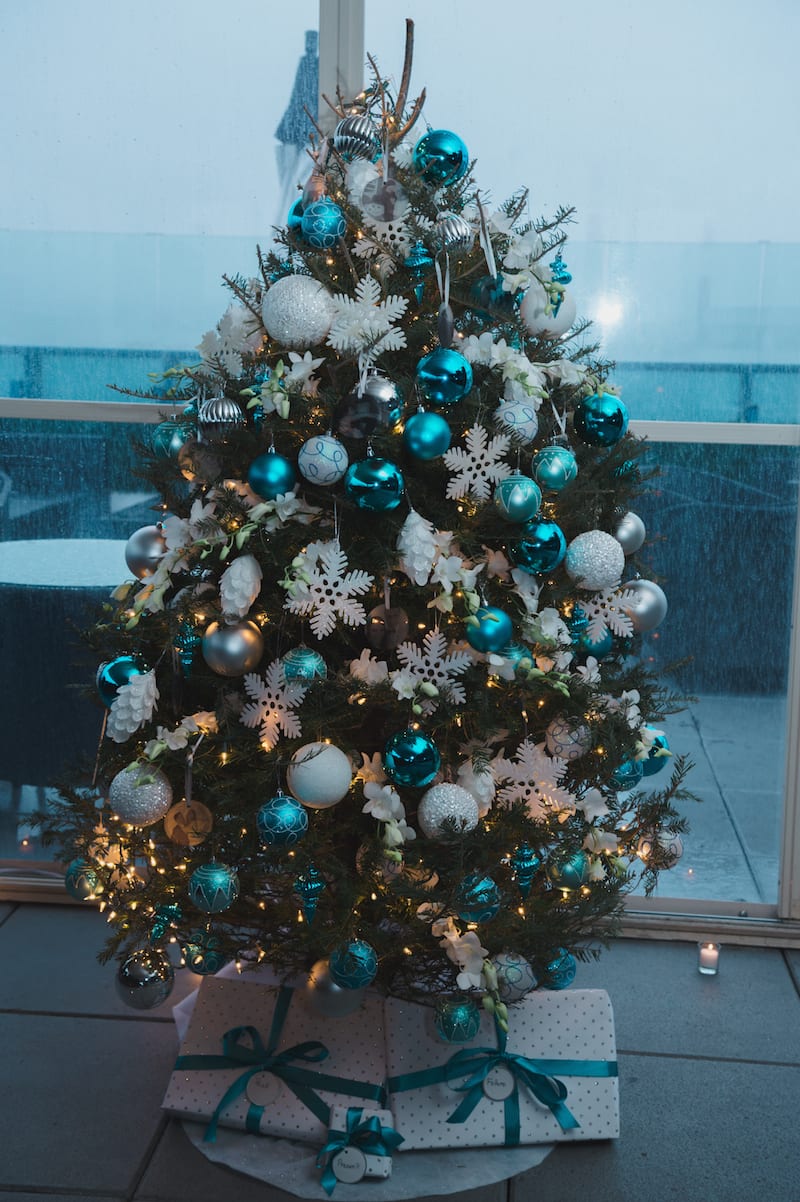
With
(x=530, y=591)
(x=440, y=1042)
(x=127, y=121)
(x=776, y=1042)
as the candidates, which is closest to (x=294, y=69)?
(x=127, y=121)

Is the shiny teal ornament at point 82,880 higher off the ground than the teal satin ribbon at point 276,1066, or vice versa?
the shiny teal ornament at point 82,880

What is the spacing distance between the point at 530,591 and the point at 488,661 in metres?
0.14

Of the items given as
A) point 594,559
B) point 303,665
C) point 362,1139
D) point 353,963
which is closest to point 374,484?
point 303,665

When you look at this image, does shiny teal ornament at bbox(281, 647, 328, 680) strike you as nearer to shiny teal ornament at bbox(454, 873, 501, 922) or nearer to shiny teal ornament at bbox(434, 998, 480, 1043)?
shiny teal ornament at bbox(454, 873, 501, 922)

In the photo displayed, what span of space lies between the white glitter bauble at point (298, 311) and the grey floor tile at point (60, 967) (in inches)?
57.8

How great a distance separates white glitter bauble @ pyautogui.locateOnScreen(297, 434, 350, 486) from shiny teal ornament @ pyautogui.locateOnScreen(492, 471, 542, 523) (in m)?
0.24

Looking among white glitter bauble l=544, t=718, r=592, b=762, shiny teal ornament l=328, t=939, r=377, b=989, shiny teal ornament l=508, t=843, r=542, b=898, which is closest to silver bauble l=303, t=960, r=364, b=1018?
shiny teal ornament l=328, t=939, r=377, b=989

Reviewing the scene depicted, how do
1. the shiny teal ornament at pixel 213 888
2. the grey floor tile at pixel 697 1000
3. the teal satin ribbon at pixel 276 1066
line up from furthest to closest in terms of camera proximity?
the grey floor tile at pixel 697 1000, the teal satin ribbon at pixel 276 1066, the shiny teal ornament at pixel 213 888

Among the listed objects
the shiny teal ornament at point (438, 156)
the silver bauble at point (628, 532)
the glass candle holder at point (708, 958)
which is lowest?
the glass candle holder at point (708, 958)

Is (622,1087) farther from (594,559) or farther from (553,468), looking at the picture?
(553,468)

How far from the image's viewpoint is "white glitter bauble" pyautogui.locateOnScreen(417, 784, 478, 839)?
5.75 feet

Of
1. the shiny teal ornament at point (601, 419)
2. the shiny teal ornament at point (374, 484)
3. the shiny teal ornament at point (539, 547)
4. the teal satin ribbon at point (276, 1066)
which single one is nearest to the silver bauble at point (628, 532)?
the shiny teal ornament at point (601, 419)

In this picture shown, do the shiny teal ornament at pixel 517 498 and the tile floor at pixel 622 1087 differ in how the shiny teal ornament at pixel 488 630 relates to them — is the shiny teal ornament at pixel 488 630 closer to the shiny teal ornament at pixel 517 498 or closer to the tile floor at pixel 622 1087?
the shiny teal ornament at pixel 517 498

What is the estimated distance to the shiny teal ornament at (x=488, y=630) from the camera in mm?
1740
